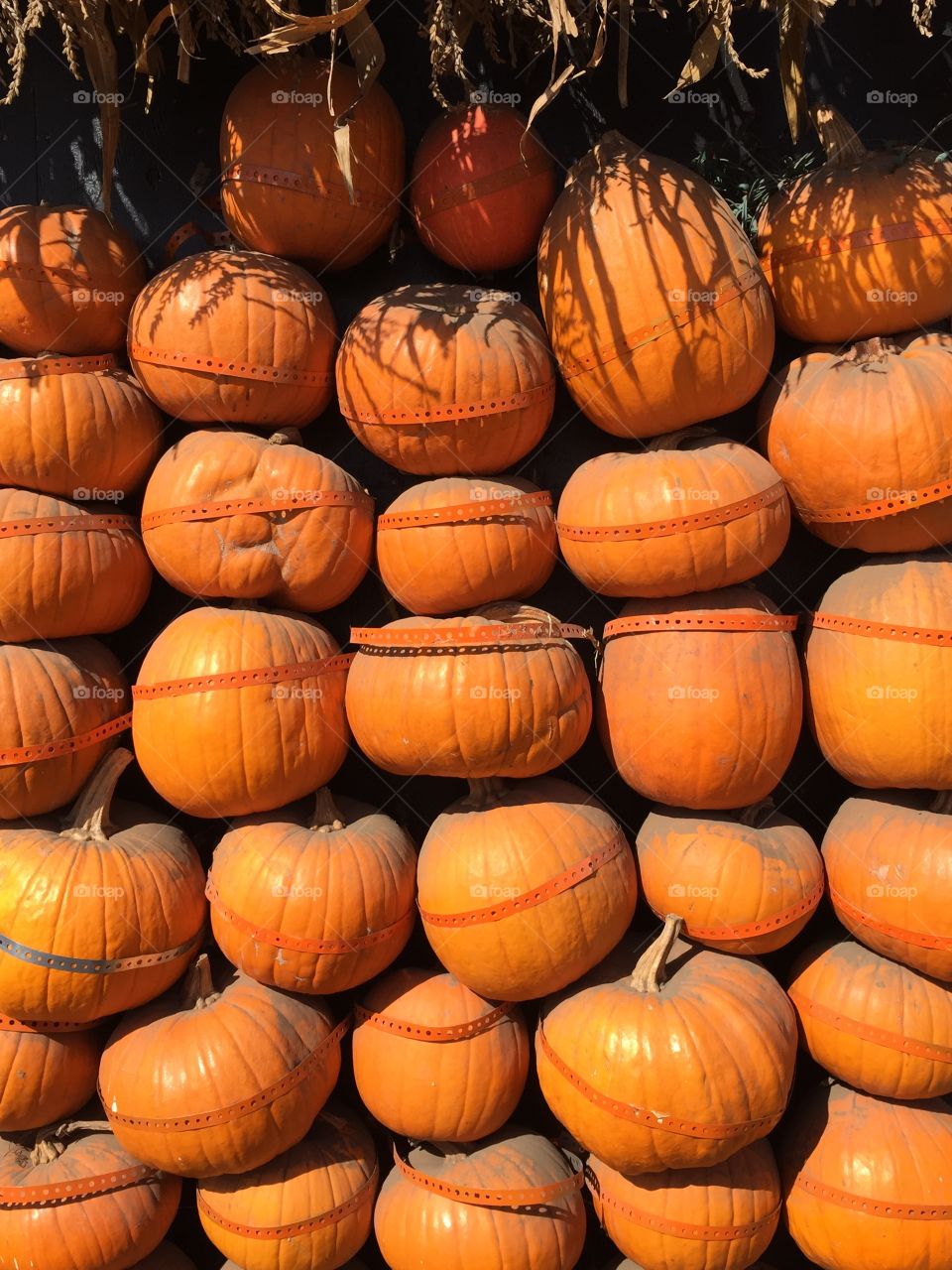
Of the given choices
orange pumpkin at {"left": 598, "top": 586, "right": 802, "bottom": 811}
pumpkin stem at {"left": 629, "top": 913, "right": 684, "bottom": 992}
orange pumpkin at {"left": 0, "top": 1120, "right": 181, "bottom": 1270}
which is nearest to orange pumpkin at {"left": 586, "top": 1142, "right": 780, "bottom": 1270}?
pumpkin stem at {"left": 629, "top": 913, "right": 684, "bottom": 992}

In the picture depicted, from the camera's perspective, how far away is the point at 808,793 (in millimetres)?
2980

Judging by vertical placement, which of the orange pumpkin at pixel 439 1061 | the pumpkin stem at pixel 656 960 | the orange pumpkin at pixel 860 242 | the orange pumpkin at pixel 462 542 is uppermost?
the orange pumpkin at pixel 860 242

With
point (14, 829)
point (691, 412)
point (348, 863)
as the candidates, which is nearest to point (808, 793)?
point (691, 412)

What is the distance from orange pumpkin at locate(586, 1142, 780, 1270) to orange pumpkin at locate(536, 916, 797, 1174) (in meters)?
0.12

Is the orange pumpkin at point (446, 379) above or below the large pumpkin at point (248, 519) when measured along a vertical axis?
above

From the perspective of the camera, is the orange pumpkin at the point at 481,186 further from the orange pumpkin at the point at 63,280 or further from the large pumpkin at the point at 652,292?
the orange pumpkin at the point at 63,280

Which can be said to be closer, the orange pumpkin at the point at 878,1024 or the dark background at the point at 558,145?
the orange pumpkin at the point at 878,1024

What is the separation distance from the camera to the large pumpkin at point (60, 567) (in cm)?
262

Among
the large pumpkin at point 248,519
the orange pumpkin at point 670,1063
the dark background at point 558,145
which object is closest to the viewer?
the orange pumpkin at point 670,1063

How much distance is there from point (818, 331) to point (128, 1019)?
2.81 meters

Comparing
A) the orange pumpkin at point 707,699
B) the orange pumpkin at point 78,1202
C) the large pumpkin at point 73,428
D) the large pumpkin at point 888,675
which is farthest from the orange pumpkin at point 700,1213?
the large pumpkin at point 73,428

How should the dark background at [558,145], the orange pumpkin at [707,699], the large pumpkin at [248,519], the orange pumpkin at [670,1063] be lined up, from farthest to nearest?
the dark background at [558,145] → the large pumpkin at [248,519] → the orange pumpkin at [707,699] → the orange pumpkin at [670,1063]

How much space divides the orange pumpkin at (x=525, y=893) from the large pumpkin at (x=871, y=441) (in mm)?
1088

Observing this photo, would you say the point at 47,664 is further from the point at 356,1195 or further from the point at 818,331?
the point at 818,331
